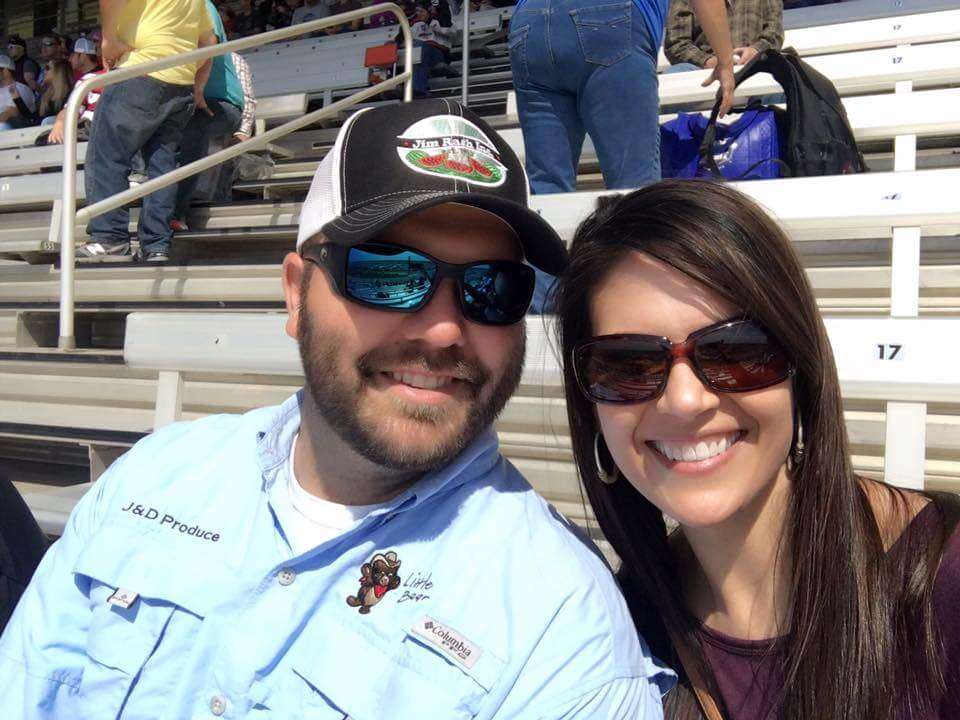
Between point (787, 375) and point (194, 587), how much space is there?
3.09 ft

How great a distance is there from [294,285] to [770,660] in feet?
3.18

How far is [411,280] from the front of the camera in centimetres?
115

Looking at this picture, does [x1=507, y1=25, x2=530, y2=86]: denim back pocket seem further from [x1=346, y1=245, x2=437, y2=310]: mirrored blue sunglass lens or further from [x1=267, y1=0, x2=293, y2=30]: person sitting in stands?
[x1=267, y1=0, x2=293, y2=30]: person sitting in stands

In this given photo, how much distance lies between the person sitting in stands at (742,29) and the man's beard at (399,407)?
2.60 metres

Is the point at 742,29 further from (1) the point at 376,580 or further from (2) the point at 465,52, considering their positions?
(1) the point at 376,580

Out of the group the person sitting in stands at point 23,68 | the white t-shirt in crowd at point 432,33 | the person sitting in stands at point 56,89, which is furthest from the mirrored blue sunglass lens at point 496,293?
the person sitting in stands at point 23,68

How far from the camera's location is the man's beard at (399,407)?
116 centimetres

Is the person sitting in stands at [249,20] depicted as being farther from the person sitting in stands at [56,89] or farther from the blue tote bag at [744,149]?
the blue tote bag at [744,149]

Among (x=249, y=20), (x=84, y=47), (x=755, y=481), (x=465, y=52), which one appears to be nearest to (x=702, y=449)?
(x=755, y=481)

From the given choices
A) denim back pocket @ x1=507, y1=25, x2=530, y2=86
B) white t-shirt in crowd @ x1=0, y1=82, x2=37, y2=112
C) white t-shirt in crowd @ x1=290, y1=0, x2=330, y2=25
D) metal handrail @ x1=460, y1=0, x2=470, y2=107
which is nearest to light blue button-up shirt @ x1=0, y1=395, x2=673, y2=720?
denim back pocket @ x1=507, y1=25, x2=530, y2=86

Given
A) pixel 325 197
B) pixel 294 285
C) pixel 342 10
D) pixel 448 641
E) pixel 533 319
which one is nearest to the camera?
pixel 448 641

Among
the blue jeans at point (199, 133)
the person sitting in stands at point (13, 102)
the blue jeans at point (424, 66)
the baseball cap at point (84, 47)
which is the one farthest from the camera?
the person sitting in stands at point (13, 102)

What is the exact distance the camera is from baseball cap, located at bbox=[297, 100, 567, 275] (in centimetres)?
115

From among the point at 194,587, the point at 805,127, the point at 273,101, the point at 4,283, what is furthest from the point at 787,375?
the point at 273,101
